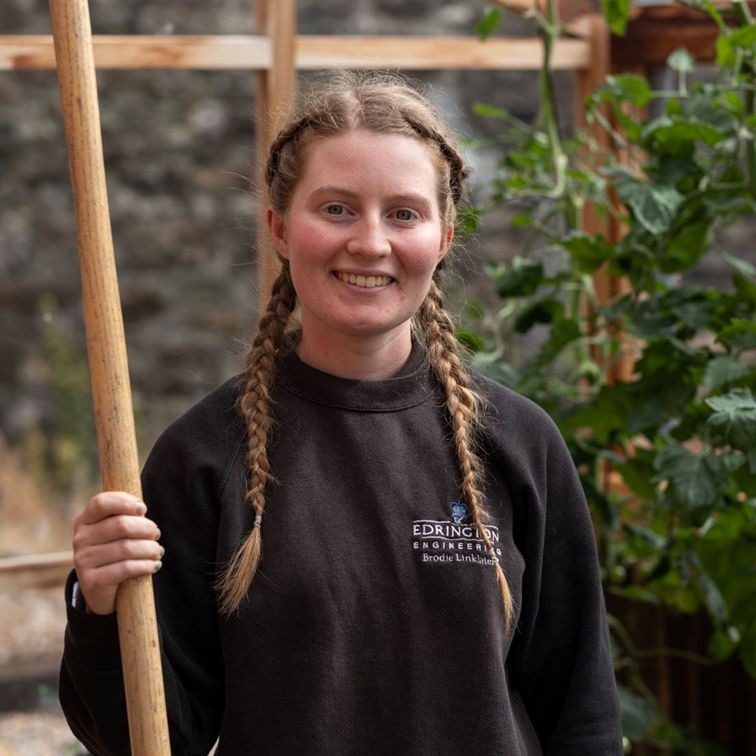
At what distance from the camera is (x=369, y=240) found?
123cm

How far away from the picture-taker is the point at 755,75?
2053 mm

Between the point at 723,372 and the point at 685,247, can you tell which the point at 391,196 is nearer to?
the point at 723,372

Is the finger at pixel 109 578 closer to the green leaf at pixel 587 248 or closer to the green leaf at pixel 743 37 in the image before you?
the green leaf at pixel 587 248

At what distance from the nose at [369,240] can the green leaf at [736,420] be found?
60 cm

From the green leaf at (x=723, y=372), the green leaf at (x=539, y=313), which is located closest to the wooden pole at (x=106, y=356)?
the green leaf at (x=723, y=372)

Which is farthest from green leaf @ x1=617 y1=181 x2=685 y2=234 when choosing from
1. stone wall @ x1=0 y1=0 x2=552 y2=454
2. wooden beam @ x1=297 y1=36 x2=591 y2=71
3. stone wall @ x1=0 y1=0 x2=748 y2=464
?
stone wall @ x1=0 y1=0 x2=552 y2=454

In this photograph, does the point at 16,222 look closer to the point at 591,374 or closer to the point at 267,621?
the point at 591,374

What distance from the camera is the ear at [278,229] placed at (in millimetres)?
1347

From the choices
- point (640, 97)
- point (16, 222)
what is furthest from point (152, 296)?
point (640, 97)

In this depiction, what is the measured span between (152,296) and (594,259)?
101 inches

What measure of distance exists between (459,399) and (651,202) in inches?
29.9

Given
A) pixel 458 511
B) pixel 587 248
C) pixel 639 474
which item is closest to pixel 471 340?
pixel 587 248

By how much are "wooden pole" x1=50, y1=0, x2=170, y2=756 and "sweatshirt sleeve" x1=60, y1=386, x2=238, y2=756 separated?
71 millimetres

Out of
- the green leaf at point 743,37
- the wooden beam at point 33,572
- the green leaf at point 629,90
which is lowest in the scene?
the wooden beam at point 33,572
